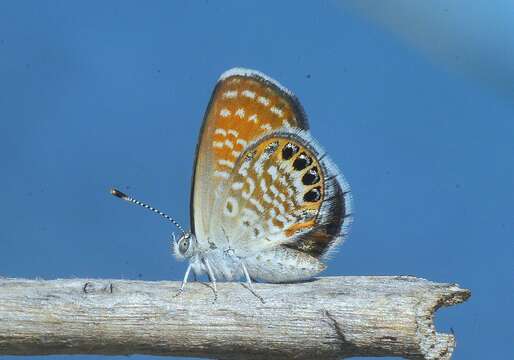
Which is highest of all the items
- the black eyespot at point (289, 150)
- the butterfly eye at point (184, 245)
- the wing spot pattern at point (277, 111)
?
the wing spot pattern at point (277, 111)

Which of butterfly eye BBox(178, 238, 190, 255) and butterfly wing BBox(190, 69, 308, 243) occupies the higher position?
butterfly wing BBox(190, 69, 308, 243)

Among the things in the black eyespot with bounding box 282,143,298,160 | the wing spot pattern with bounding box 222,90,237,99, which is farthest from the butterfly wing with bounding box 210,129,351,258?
the wing spot pattern with bounding box 222,90,237,99

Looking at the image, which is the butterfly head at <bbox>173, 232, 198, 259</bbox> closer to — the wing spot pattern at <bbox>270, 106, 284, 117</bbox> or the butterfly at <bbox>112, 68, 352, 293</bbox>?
the butterfly at <bbox>112, 68, 352, 293</bbox>

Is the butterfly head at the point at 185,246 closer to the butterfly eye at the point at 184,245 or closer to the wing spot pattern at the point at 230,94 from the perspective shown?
the butterfly eye at the point at 184,245

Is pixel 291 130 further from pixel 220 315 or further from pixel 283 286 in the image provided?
pixel 220 315

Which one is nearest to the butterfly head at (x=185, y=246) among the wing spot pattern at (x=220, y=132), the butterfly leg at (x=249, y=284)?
the butterfly leg at (x=249, y=284)

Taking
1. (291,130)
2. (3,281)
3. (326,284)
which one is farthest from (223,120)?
(3,281)
